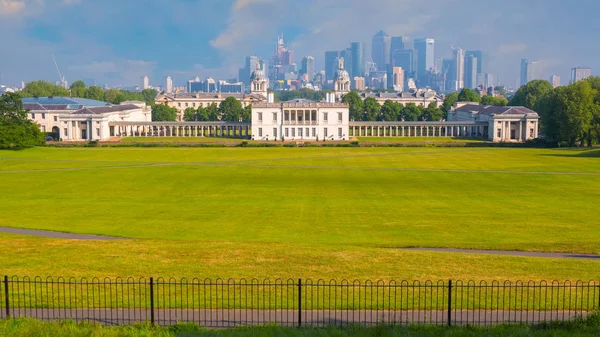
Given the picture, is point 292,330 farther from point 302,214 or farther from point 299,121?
point 299,121

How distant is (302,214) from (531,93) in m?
147

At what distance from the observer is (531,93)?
6895 inches

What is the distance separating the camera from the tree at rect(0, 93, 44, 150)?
104m

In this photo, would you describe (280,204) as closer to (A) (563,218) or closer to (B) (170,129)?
(A) (563,218)

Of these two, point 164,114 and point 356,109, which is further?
point 164,114

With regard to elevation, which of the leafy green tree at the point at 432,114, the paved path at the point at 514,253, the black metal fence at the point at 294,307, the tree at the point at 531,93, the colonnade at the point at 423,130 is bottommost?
the paved path at the point at 514,253

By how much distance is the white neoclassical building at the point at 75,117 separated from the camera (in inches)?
5984

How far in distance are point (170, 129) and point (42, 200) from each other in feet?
379

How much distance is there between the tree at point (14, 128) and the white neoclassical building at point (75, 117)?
1022 inches

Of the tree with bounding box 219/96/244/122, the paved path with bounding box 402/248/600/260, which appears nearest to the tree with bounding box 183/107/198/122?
the tree with bounding box 219/96/244/122

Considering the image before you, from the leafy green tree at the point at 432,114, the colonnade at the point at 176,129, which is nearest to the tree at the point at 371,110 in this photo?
the leafy green tree at the point at 432,114

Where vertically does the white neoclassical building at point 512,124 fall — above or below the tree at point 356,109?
below

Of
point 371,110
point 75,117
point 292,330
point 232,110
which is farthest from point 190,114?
point 292,330

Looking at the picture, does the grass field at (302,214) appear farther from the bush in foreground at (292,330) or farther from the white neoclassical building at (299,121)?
the white neoclassical building at (299,121)
